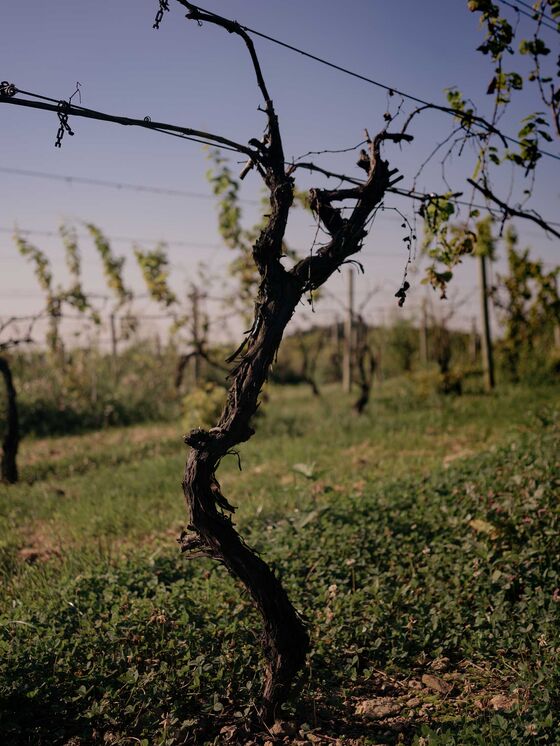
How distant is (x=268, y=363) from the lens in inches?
117

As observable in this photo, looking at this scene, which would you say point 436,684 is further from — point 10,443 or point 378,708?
point 10,443

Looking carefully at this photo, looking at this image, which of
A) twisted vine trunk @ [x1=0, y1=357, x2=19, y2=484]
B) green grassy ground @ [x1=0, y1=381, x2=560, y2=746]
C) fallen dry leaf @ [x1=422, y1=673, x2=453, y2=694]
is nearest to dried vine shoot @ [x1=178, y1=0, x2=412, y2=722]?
green grassy ground @ [x1=0, y1=381, x2=560, y2=746]

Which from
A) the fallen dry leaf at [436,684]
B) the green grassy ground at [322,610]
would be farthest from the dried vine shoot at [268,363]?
the fallen dry leaf at [436,684]

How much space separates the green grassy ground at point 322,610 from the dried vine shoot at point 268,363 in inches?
16.3

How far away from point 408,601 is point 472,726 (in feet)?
4.34

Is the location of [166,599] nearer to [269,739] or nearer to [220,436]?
[269,739]

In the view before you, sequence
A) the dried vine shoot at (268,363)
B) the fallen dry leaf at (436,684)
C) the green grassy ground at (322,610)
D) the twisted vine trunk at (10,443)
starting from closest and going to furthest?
the dried vine shoot at (268,363), the green grassy ground at (322,610), the fallen dry leaf at (436,684), the twisted vine trunk at (10,443)

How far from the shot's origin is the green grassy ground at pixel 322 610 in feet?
10.3

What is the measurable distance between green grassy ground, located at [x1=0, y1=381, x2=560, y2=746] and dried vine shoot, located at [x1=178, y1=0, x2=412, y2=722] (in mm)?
414

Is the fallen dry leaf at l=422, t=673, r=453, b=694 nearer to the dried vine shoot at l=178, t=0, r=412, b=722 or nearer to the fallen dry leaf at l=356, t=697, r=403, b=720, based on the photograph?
the fallen dry leaf at l=356, t=697, r=403, b=720

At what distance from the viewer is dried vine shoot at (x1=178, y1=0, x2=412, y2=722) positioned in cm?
295

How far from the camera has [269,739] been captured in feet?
10.1

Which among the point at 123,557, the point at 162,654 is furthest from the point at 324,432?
the point at 162,654

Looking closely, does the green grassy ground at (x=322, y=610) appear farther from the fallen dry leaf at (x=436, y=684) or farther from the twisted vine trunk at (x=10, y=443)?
the twisted vine trunk at (x=10, y=443)
